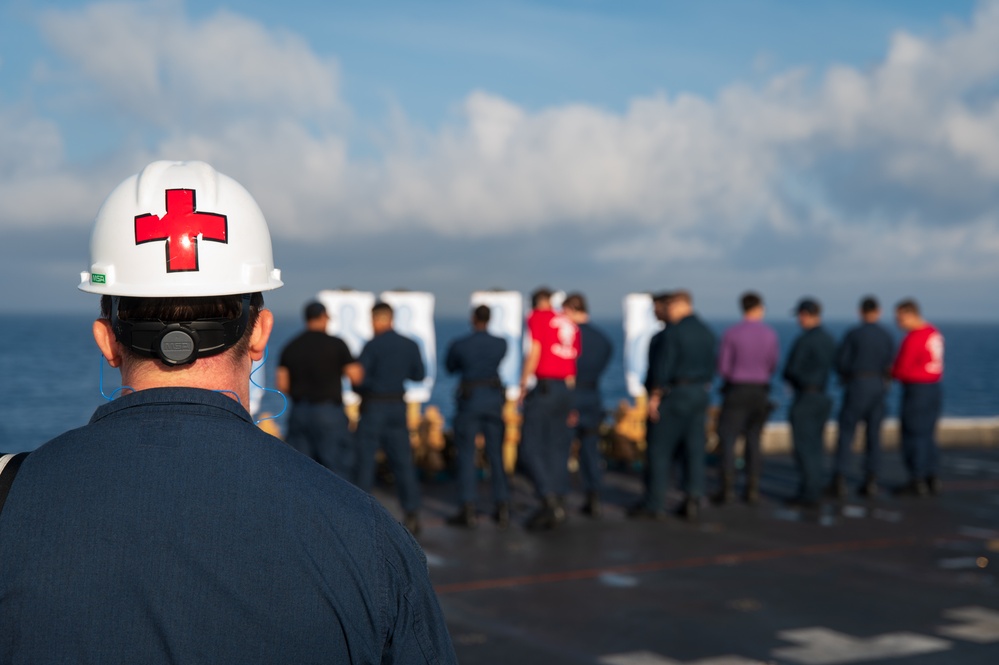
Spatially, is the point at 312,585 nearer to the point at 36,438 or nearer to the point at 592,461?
the point at 592,461

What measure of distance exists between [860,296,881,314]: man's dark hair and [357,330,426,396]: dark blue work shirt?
506 centimetres

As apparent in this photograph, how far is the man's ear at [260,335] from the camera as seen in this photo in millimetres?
2051

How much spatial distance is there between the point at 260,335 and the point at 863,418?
10.7m

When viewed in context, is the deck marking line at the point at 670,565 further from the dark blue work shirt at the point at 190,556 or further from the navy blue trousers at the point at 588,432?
the dark blue work shirt at the point at 190,556

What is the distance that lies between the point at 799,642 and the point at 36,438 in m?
44.7

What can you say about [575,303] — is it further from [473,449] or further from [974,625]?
[974,625]

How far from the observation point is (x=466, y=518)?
981 centimetres

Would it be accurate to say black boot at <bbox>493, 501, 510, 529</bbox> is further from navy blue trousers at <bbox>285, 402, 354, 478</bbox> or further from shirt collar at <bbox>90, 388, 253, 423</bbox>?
shirt collar at <bbox>90, 388, 253, 423</bbox>

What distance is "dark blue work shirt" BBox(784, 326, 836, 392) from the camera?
10883mm

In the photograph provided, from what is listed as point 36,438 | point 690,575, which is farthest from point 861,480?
point 36,438

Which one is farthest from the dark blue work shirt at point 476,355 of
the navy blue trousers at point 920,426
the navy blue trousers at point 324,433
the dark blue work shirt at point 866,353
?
the navy blue trousers at point 920,426

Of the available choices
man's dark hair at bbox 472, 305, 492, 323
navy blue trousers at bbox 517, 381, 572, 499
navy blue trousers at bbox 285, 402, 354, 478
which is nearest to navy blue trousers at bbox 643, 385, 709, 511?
navy blue trousers at bbox 517, 381, 572, 499

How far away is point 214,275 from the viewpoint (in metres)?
1.99

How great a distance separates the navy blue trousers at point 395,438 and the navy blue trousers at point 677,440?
235 centimetres
